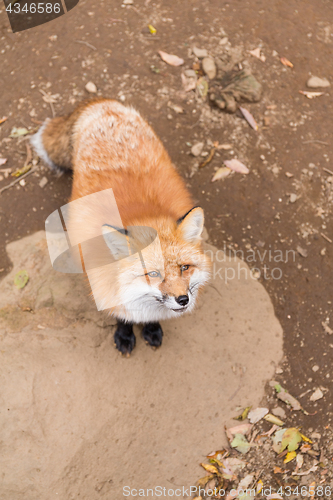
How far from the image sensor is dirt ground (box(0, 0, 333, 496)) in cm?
409

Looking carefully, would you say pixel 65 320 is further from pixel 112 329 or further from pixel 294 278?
pixel 294 278

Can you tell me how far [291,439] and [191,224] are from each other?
9.10 feet

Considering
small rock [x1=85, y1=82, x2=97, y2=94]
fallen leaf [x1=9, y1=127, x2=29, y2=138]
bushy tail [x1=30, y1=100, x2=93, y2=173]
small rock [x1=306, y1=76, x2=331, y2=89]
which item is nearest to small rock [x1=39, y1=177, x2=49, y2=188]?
bushy tail [x1=30, y1=100, x2=93, y2=173]

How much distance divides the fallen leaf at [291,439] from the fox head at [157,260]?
227cm

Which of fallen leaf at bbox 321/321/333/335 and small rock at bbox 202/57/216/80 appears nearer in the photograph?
fallen leaf at bbox 321/321/333/335

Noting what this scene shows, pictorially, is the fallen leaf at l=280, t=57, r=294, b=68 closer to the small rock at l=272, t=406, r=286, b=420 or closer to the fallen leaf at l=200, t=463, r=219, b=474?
the small rock at l=272, t=406, r=286, b=420

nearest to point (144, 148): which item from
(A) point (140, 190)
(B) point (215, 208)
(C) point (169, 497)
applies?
(A) point (140, 190)

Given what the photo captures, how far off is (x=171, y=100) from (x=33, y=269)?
9.74ft

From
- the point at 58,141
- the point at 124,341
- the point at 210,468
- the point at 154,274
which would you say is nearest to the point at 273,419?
the point at 210,468

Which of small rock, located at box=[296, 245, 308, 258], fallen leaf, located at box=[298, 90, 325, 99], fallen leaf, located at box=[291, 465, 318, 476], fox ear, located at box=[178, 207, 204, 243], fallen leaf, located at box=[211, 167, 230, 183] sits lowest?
fallen leaf, located at box=[291, 465, 318, 476]

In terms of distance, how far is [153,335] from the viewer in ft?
11.4

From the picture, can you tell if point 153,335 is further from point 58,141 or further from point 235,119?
point 235,119

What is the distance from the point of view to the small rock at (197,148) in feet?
14.9

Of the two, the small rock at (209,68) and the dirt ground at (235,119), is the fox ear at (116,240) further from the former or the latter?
the small rock at (209,68)
